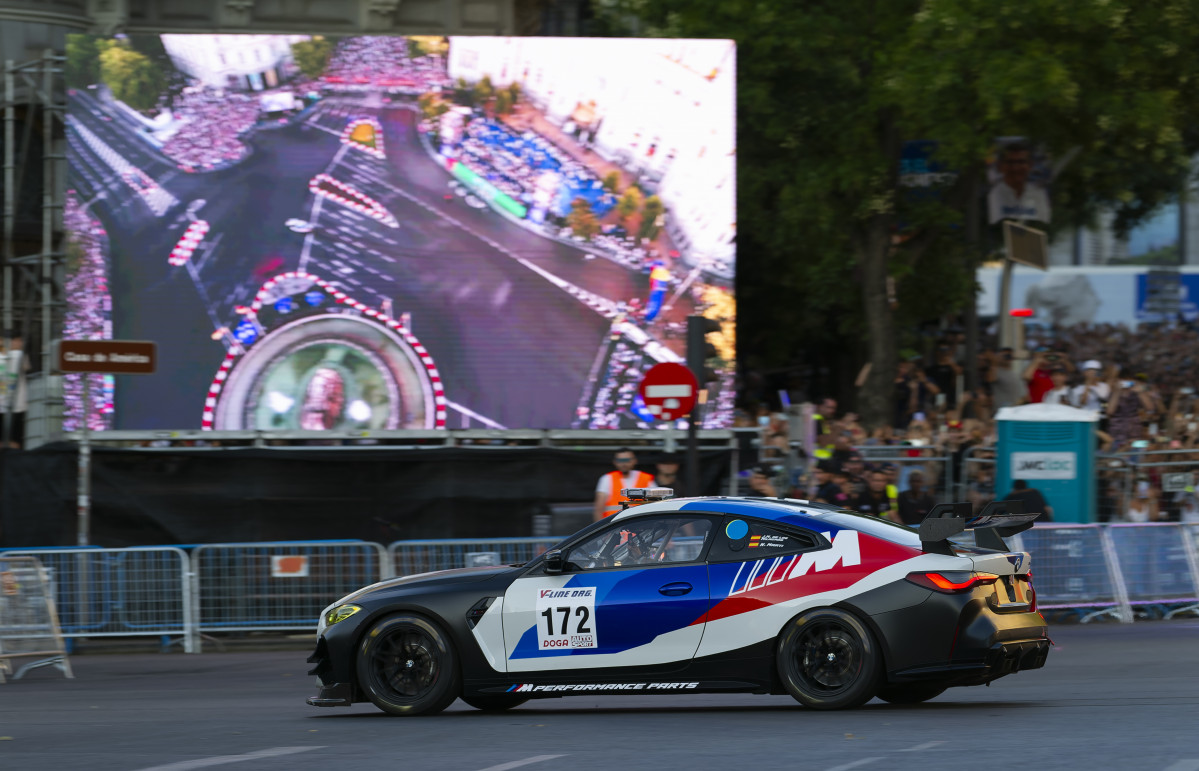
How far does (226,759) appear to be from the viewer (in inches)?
325

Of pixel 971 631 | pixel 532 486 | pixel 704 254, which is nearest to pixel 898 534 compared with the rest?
pixel 971 631

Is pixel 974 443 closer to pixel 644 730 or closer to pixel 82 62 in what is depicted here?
pixel 644 730

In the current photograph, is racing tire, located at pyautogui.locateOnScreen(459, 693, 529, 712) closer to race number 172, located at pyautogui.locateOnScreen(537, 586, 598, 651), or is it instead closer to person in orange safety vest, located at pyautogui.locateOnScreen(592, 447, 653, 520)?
race number 172, located at pyautogui.locateOnScreen(537, 586, 598, 651)

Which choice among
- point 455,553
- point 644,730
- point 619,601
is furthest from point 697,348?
point 644,730

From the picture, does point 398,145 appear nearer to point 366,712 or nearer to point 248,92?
point 248,92

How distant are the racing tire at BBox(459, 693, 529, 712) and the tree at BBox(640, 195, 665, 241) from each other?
29.8 feet

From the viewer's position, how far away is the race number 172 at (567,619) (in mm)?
9797

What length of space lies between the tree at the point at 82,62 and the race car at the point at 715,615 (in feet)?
33.3

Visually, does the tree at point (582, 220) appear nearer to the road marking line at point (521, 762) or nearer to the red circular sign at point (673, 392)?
the red circular sign at point (673, 392)

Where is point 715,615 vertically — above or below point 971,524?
below

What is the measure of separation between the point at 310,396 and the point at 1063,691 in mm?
10179

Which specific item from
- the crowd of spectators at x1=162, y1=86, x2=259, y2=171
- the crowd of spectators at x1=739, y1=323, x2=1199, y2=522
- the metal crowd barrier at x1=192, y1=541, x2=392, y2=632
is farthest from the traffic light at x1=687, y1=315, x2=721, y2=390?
the crowd of spectators at x1=162, y1=86, x2=259, y2=171

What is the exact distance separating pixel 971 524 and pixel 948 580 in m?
0.51

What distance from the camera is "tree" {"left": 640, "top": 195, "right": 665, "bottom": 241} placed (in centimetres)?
1898
